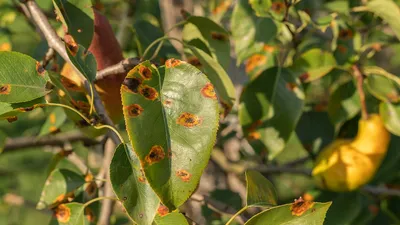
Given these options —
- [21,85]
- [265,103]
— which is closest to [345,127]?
[265,103]

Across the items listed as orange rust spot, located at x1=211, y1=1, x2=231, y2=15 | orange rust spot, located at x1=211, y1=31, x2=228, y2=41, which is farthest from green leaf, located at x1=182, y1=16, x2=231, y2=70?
orange rust spot, located at x1=211, y1=1, x2=231, y2=15

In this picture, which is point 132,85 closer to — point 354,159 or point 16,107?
point 16,107

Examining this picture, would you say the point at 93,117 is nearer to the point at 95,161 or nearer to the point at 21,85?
the point at 21,85

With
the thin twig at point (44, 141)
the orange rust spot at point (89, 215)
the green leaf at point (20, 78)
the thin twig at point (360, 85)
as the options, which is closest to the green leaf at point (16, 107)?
the green leaf at point (20, 78)

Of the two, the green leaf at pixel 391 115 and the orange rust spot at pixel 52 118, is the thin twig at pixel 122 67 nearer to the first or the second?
the orange rust spot at pixel 52 118

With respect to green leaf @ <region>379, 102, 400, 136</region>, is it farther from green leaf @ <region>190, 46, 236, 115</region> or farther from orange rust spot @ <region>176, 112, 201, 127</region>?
orange rust spot @ <region>176, 112, 201, 127</region>
